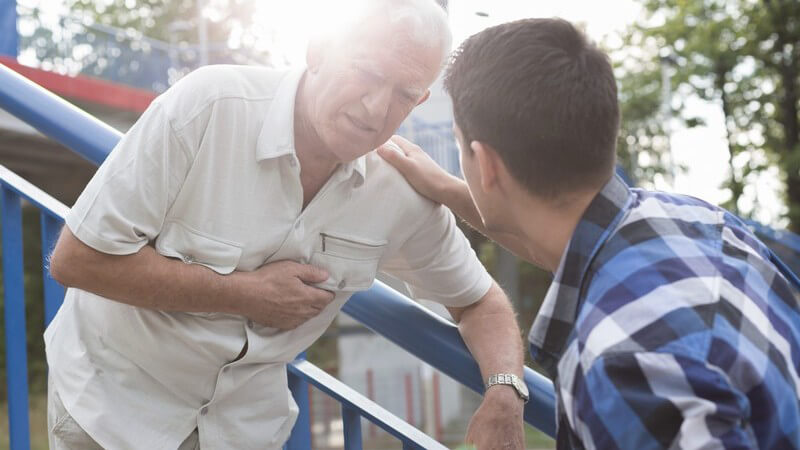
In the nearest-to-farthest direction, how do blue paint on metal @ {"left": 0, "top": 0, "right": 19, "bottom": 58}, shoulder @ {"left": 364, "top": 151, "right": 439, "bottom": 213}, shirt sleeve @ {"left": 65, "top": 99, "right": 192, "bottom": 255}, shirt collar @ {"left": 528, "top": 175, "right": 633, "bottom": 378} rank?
shirt collar @ {"left": 528, "top": 175, "right": 633, "bottom": 378}
shirt sleeve @ {"left": 65, "top": 99, "right": 192, "bottom": 255}
shoulder @ {"left": 364, "top": 151, "right": 439, "bottom": 213}
blue paint on metal @ {"left": 0, "top": 0, "right": 19, "bottom": 58}

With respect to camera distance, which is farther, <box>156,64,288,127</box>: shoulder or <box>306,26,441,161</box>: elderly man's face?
<box>306,26,441,161</box>: elderly man's face

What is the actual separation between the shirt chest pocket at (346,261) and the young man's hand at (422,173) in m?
0.17

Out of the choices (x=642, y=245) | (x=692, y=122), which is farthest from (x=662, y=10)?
(x=642, y=245)

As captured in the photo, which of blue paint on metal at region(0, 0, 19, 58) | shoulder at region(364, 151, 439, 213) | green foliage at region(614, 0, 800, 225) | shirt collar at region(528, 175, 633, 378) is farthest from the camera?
green foliage at region(614, 0, 800, 225)

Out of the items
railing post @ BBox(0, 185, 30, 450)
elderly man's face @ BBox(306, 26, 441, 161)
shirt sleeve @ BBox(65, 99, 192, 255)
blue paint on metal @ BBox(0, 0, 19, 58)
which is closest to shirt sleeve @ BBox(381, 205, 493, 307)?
elderly man's face @ BBox(306, 26, 441, 161)

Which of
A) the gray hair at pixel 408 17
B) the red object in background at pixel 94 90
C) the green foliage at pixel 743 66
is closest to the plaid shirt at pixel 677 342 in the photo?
the gray hair at pixel 408 17

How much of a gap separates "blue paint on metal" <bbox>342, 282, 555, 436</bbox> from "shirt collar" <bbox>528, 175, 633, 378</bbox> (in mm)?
540

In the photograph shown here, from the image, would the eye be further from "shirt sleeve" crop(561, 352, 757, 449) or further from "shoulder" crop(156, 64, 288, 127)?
"shirt sleeve" crop(561, 352, 757, 449)

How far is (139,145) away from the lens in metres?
1.60

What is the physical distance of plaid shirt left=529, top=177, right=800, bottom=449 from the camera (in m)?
1.00

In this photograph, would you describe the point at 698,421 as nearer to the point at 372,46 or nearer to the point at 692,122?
the point at 372,46

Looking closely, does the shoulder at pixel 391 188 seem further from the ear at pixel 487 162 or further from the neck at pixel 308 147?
the ear at pixel 487 162

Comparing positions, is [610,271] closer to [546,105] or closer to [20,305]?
[546,105]

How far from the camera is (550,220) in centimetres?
131
